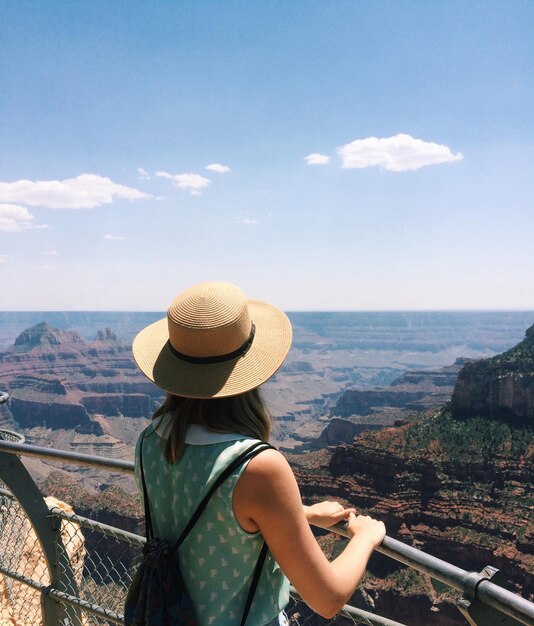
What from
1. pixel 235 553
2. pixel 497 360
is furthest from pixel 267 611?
pixel 497 360

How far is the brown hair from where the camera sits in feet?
5.34

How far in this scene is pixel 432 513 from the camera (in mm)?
28969

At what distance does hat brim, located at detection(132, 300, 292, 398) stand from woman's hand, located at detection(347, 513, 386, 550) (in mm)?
590

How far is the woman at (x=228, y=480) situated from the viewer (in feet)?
4.78

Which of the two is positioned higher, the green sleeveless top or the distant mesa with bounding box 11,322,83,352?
the green sleeveless top

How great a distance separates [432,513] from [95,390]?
13041 centimetres

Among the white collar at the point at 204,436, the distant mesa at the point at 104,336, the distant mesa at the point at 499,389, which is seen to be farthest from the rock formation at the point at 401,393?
the white collar at the point at 204,436

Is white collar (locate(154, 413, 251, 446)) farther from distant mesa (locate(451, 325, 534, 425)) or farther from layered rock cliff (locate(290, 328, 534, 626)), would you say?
distant mesa (locate(451, 325, 534, 425))

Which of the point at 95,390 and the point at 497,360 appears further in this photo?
the point at 95,390

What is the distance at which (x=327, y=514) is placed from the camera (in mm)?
1896

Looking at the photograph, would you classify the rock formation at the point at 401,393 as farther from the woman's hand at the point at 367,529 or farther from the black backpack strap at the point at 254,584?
the black backpack strap at the point at 254,584

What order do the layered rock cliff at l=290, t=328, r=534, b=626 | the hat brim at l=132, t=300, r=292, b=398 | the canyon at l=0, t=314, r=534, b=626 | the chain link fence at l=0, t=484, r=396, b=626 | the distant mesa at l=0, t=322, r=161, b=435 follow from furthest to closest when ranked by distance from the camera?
1. the distant mesa at l=0, t=322, r=161, b=435
2. the canyon at l=0, t=314, r=534, b=626
3. the layered rock cliff at l=290, t=328, r=534, b=626
4. the chain link fence at l=0, t=484, r=396, b=626
5. the hat brim at l=132, t=300, r=292, b=398

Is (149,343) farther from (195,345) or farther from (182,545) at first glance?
(182,545)

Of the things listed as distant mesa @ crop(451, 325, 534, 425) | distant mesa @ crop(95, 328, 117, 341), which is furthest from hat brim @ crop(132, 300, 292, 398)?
distant mesa @ crop(95, 328, 117, 341)
